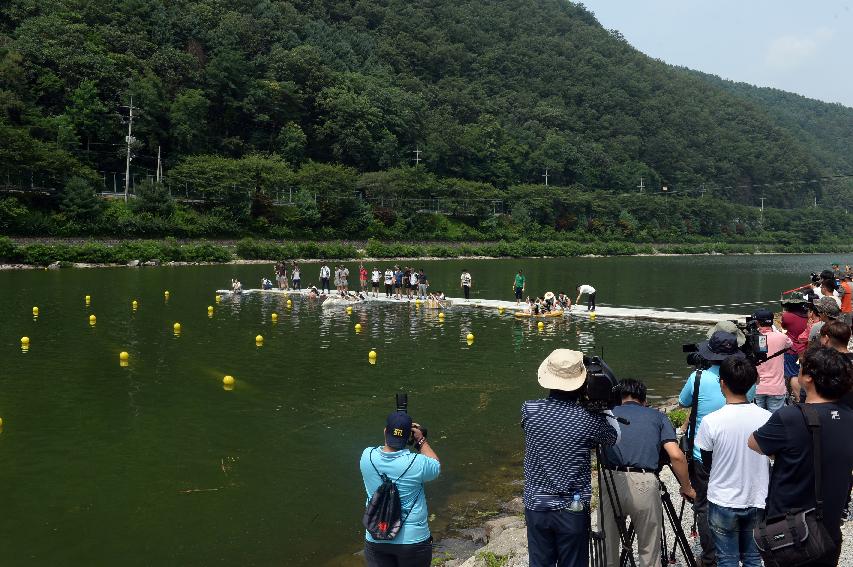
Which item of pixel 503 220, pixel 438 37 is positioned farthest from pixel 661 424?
pixel 438 37

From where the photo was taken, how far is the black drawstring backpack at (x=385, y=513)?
222 inches

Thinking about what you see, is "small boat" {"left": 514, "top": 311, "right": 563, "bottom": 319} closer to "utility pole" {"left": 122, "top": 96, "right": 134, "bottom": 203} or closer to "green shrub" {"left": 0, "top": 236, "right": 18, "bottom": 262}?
"green shrub" {"left": 0, "top": 236, "right": 18, "bottom": 262}

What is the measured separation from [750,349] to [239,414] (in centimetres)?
1160

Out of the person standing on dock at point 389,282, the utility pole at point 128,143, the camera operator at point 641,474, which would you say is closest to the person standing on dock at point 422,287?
the person standing on dock at point 389,282

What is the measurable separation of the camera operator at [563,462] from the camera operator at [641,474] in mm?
599

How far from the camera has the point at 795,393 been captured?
10039mm

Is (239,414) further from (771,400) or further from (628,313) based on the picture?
(628,313)

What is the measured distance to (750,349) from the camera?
23.0 feet

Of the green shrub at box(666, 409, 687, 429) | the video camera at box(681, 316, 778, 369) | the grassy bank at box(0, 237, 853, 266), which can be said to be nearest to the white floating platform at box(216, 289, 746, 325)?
the green shrub at box(666, 409, 687, 429)

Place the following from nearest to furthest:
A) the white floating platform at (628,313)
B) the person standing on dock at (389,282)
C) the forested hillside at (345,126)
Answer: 1. the white floating platform at (628,313)
2. the person standing on dock at (389,282)
3. the forested hillside at (345,126)

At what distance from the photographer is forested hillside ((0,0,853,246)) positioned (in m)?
86.8

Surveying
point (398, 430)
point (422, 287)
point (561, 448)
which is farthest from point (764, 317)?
point (422, 287)

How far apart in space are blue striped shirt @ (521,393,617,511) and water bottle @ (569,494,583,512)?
28mm

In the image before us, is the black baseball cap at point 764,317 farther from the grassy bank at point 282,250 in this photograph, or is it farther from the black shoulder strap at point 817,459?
the grassy bank at point 282,250
